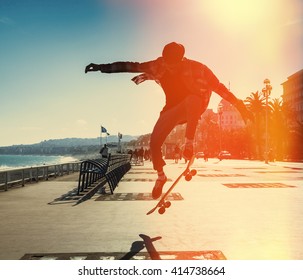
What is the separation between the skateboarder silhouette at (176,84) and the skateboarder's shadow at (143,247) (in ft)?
5.46

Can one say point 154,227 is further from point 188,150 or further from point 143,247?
point 188,150

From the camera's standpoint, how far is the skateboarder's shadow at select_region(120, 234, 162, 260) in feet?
20.9

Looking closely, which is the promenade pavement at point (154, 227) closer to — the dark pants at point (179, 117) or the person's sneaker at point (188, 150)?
the person's sneaker at point (188, 150)

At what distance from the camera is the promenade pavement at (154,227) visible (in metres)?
6.73

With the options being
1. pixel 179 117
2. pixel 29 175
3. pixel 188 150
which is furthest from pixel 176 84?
pixel 29 175

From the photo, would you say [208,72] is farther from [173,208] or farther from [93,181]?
[93,181]

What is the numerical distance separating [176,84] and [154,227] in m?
4.11

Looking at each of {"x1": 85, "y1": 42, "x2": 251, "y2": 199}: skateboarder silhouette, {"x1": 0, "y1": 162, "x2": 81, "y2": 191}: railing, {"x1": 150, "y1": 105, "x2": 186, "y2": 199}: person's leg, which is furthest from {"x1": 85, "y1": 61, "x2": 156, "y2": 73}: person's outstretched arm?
{"x1": 0, "y1": 162, "x2": 81, "y2": 191}: railing

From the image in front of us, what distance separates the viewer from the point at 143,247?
699cm

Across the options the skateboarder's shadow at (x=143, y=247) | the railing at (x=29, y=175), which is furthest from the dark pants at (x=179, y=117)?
the railing at (x=29, y=175)

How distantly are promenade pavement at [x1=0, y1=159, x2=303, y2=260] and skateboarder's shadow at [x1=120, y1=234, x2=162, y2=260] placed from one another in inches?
0.6

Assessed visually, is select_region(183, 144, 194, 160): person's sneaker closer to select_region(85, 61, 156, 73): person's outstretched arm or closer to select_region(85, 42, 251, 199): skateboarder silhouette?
select_region(85, 42, 251, 199): skateboarder silhouette
